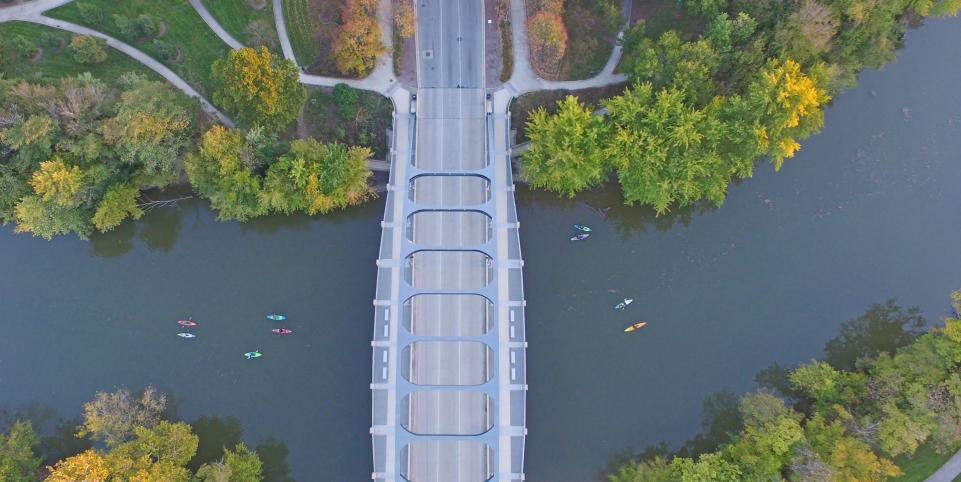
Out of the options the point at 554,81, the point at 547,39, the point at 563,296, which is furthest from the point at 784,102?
the point at 563,296

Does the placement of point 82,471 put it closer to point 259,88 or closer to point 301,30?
point 259,88

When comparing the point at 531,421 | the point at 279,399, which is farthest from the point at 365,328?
the point at 531,421

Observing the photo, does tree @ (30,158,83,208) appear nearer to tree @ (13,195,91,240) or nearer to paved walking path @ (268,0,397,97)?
tree @ (13,195,91,240)

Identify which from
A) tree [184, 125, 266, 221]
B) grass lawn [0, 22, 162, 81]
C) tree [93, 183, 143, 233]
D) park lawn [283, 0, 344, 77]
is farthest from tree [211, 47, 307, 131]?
tree [93, 183, 143, 233]

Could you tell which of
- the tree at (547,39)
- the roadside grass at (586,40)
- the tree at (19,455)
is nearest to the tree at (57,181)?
the tree at (19,455)

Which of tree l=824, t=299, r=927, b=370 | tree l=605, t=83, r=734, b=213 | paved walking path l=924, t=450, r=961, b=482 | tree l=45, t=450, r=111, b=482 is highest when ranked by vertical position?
tree l=605, t=83, r=734, b=213

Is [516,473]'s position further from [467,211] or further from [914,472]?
[914,472]
